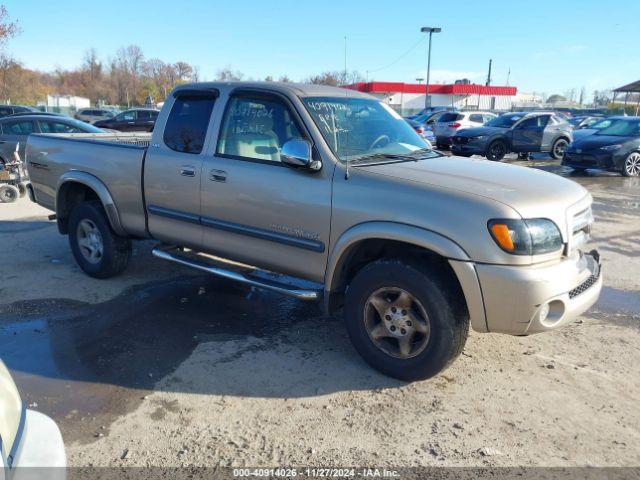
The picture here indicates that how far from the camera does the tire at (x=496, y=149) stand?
17281mm

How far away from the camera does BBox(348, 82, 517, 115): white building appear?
199 ft

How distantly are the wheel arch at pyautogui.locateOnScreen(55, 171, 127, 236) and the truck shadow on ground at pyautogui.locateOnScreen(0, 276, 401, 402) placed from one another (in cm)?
81

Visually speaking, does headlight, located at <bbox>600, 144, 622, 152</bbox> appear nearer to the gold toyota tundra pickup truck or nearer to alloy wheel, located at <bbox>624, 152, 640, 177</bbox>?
alloy wheel, located at <bbox>624, 152, 640, 177</bbox>

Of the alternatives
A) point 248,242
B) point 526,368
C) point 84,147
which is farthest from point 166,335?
point 526,368

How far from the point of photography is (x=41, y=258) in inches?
254

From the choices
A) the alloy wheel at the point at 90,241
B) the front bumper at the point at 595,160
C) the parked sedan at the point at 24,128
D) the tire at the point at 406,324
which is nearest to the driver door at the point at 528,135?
the front bumper at the point at 595,160

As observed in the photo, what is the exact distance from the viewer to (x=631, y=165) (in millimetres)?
14125

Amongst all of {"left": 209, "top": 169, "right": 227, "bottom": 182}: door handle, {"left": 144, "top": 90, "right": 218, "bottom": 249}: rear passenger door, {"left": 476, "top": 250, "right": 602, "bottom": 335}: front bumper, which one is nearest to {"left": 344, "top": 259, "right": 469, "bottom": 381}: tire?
{"left": 476, "top": 250, "right": 602, "bottom": 335}: front bumper

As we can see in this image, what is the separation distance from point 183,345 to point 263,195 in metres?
1.37

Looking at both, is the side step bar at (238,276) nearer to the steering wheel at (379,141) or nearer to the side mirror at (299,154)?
the side mirror at (299,154)

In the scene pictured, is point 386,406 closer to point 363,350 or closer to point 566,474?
point 363,350

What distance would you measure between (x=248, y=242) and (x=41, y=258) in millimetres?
3648

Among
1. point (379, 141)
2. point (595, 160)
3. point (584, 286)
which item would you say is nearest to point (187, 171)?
point (379, 141)

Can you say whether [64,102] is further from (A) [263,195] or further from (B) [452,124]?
(A) [263,195]
